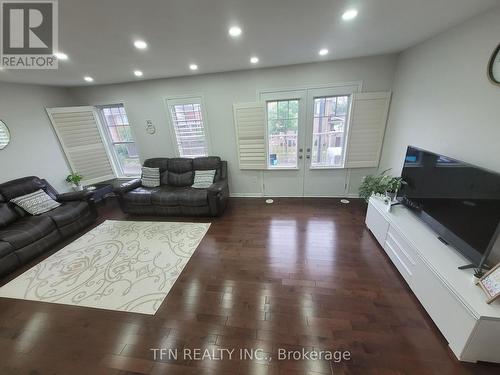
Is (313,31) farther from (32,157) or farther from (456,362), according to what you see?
→ (32,157)

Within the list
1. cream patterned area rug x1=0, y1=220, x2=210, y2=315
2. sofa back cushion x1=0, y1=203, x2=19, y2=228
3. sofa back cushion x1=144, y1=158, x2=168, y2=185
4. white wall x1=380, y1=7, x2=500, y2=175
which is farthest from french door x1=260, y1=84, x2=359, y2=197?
sofa back cushion x1=0, y1=203, x2=19, y2=228

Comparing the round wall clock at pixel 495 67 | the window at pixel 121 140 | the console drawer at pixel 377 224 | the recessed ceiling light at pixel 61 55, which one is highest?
the recessed ceiling light at pixel 61 55

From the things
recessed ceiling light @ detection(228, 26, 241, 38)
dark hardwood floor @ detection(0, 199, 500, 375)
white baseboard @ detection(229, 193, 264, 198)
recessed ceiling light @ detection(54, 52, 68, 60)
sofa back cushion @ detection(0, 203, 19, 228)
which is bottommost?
dark hardwood floor @ detection(0, 199, 500, 375)


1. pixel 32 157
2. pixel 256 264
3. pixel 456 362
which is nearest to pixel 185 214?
pixel 256 264

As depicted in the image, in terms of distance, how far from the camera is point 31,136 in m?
3.45

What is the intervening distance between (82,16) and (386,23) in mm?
2840

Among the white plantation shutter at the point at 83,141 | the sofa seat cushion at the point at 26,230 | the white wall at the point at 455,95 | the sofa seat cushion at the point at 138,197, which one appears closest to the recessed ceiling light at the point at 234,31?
the white wall at the point at 455,95

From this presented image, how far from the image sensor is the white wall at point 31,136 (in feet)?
10.3

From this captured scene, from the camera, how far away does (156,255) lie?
101 inches

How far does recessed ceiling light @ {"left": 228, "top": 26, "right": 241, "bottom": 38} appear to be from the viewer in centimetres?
183

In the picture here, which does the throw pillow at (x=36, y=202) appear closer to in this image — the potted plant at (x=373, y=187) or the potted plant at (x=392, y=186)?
the potted plant at (x=373, y=187)

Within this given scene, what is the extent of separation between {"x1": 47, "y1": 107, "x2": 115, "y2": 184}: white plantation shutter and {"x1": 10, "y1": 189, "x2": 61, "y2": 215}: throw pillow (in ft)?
3.41

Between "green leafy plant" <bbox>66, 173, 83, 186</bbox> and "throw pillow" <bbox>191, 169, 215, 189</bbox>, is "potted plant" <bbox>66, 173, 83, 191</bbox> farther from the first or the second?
"throw pillow" <bbox>191, 169, 215, 189</bbox>

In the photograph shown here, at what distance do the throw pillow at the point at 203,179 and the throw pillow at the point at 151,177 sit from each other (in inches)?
34.0
